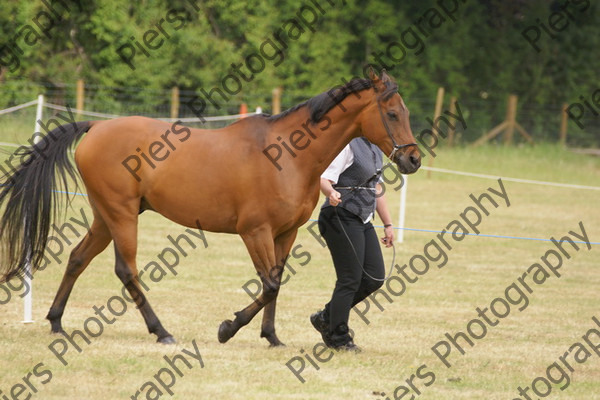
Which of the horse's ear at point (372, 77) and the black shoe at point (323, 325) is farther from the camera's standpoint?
the black shoe at point (323, 325)

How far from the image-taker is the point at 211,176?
581 centimetres

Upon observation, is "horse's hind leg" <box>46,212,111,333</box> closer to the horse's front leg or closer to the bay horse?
the bay horse

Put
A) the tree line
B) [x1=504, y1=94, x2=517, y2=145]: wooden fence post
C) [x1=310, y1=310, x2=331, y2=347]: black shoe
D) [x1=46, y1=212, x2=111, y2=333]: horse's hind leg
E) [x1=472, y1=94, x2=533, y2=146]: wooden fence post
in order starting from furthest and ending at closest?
[x1=504, y1=94, x2=517, y2=145]: wooden fence post → [x1=472, y1=94, x2=533, y2=146]: wooden fence post → the tree line → [x1=46, y1=212, x2=111, y2=333]: horse's hind leg → [x1=310, y1=310, x2=331, y2=347]: black shoe

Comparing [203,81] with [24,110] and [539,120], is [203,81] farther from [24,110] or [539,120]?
[539,120]

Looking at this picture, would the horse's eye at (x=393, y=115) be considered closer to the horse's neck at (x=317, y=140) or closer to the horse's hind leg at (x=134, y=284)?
the horse's neck at (x=317, y=140)

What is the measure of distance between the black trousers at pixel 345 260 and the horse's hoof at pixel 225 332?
27.6 inches

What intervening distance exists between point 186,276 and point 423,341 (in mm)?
3313

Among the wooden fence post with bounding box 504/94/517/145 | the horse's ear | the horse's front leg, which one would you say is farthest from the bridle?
the wooden fence post with bounding box 504/94/517/145

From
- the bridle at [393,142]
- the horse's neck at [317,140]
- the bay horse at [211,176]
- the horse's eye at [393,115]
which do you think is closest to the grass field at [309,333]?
the bay horse at [211,176]

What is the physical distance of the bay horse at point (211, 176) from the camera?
5.66 m

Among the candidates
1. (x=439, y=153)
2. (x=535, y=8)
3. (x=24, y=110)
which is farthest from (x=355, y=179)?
(x=535, y=8)

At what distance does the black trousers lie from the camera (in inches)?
233

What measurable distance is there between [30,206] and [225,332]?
1.61 m

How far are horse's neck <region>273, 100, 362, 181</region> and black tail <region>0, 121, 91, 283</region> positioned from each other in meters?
1.57
